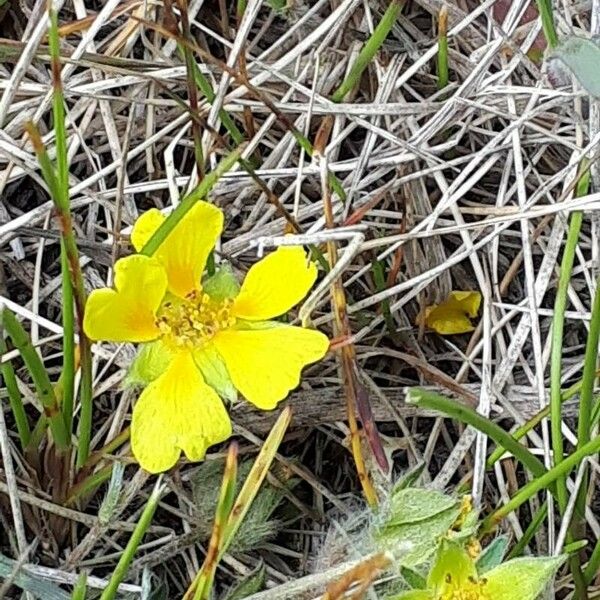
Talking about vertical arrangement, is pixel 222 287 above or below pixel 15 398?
above

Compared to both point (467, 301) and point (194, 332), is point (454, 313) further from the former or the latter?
point (194, 332)

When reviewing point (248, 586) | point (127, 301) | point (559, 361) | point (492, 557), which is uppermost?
point (127, 301)

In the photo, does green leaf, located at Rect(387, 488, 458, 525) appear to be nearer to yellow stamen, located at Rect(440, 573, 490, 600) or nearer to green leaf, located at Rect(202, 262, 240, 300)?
yellow stamen, located at Rect(440, 573, 490, 600)

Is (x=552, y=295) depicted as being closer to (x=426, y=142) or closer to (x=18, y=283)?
(x=426, y=142)

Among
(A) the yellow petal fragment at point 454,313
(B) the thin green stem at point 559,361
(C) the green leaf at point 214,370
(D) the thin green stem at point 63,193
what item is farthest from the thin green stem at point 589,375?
(D) the thin green stem at point 63,193

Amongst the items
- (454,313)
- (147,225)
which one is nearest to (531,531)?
(454,313)

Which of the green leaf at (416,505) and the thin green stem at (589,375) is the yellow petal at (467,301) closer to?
the thin green stem at (589,375)

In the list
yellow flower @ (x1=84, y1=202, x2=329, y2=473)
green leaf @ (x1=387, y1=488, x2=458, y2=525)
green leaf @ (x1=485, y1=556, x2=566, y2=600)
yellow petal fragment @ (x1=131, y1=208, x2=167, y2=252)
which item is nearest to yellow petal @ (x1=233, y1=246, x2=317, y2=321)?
yellow flower @ (x1=84, y1=202, x2=329, y2=473)

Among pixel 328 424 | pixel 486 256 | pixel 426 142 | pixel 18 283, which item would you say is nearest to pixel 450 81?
pixel 426 142
